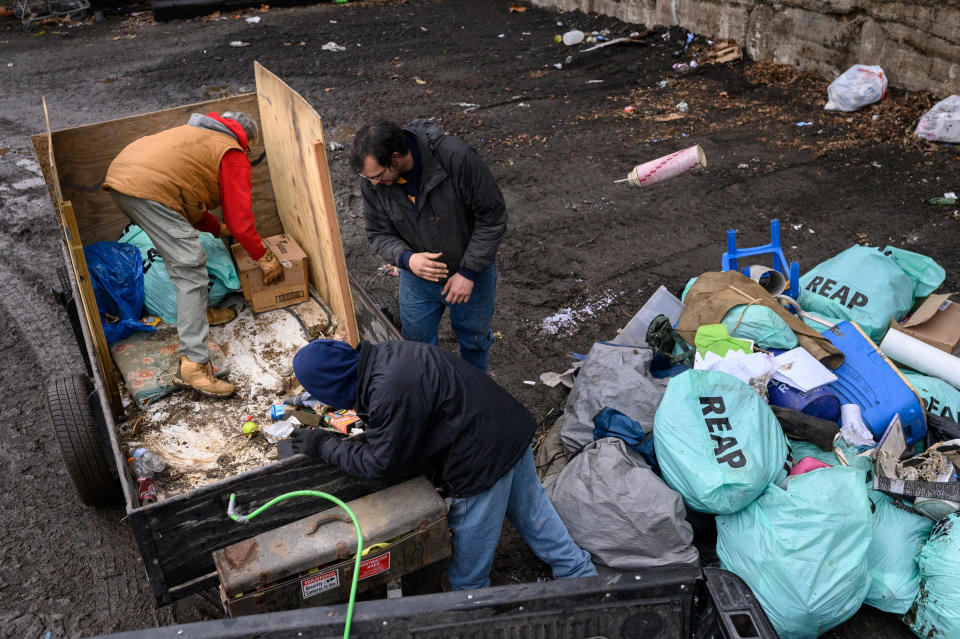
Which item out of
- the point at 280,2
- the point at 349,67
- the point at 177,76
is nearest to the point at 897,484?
the point at 349,67

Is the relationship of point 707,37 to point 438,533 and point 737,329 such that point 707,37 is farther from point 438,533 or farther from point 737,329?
point 438,533

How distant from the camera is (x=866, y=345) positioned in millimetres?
4070

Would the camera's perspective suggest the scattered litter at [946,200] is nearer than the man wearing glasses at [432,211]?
No

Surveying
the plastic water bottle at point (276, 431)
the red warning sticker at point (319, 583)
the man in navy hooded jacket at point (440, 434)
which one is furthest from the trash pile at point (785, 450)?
the plastic water bottle at point (276, 431)

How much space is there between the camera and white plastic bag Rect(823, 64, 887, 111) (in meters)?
8.09

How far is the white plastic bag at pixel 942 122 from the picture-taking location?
7.29m

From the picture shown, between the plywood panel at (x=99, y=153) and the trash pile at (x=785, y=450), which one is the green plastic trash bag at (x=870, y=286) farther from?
the plywood panel at (x=99, y=153)

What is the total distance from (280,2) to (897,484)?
13735 millimetres

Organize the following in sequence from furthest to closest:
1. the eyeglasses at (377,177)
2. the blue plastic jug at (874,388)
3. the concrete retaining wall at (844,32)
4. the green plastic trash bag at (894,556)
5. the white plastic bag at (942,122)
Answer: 1. the concrete retaining wall at (844,32)
2. the white plastic bag at (942,122)
3. the blue plastic jug at (874,388)
4. the eyeglasses at (377,177)
5. the green plastic trash bag at (894,556)

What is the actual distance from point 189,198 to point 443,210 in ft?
4.84

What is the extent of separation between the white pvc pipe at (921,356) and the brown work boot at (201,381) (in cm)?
385

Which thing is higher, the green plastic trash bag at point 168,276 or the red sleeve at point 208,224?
the red sleeve at point 208,224

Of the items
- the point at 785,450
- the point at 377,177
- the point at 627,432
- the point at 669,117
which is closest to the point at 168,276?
the point at 377,177

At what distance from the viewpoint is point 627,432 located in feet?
12.4
